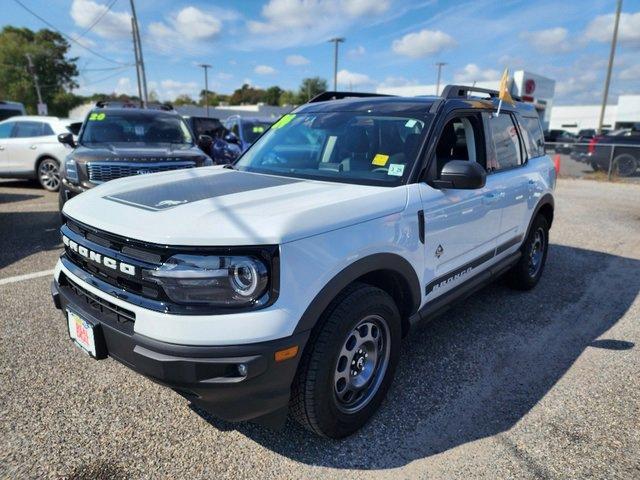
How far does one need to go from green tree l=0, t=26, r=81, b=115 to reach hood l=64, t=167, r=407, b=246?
6155 cm

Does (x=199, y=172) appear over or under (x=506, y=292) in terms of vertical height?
over

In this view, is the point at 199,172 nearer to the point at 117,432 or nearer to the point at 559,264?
the point at 117,432

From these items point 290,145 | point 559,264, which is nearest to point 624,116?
point 559,264

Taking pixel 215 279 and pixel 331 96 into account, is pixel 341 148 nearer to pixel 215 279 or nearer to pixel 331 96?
pixel 331 96

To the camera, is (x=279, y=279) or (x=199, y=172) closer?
(x=279, y=279)

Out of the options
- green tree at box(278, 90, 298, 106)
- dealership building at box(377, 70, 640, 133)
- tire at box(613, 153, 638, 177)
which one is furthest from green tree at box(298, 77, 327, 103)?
tire at box(613, 153, 638, 177)

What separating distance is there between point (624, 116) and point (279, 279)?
232 ft

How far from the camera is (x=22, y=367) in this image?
3127 millimetres

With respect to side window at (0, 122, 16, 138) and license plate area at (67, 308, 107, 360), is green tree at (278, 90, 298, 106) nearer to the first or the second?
side window at (0, 122, 16, 138)

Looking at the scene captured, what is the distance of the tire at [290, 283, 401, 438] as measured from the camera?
2.20 m

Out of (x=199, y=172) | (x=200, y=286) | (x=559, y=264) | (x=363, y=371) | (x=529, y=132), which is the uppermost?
(x=529, y=132)

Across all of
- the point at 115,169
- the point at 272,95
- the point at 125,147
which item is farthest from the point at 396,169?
the point at 272,95

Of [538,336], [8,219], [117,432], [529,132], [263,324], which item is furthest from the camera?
[8,219]

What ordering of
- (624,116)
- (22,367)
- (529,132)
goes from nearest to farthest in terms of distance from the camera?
(22,367)
(529,132)
(624,116)
